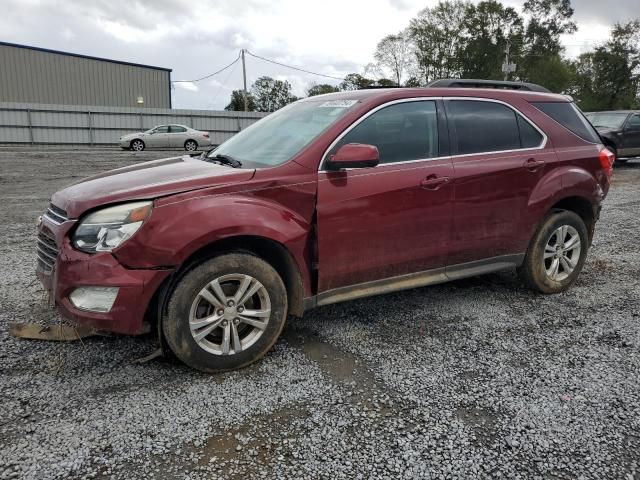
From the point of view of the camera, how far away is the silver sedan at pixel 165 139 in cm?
2372

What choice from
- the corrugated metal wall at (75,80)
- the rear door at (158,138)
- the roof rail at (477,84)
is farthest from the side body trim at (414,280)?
the corrugated metal wall at (75,80)

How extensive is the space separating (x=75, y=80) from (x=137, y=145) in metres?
16.4

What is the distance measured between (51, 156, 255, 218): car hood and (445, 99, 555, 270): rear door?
172 cm

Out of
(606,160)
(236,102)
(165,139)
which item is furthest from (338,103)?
(236,102)

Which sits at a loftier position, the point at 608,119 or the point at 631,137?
the point at 608,119

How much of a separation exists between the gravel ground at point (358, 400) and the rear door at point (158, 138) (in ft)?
69.9

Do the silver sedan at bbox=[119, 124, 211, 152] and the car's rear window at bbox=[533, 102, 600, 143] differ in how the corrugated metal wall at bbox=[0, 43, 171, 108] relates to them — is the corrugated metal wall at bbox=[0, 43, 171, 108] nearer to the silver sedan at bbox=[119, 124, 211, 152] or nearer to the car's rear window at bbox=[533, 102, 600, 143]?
the silver sedan at bbox=[119, 124, 211, 152]

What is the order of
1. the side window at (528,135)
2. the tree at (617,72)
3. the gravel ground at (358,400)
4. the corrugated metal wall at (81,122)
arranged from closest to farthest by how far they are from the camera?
the gravel ground at (358,400) → the side window at (528,135) → the corrugated metal wall at (81,122) → the tree at (617,72)

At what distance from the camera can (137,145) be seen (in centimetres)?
2377

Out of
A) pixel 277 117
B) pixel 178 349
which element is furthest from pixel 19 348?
pixel 277 117

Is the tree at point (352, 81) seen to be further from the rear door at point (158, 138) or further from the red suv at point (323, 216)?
the red suv at point (323, 216)

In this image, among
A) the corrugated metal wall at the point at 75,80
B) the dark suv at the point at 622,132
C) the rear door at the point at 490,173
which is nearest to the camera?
the rear door at the point at 490,173

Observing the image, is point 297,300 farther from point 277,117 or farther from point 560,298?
point 560,298

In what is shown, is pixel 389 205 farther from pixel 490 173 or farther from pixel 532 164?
pixel 532 164
